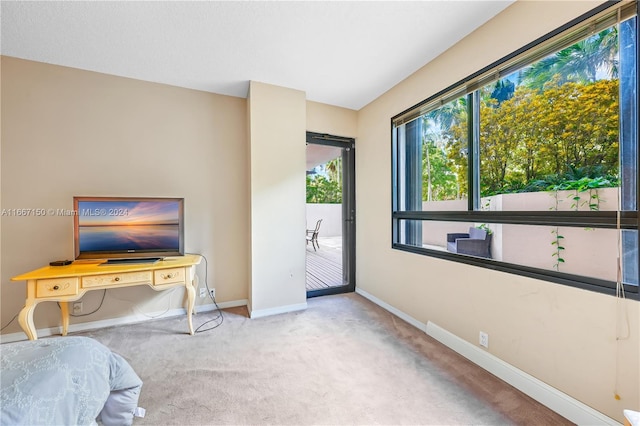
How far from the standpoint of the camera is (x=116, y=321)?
2604 mm

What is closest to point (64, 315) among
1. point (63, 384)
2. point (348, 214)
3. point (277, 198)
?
point (63, 384)

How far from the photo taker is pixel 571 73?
1.53m

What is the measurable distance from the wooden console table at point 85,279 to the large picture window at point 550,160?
2560 mm

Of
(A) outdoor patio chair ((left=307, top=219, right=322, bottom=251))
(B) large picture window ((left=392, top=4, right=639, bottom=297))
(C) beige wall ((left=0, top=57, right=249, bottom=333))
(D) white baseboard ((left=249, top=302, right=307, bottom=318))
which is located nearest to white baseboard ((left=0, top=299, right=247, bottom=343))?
(C) beige wall ((left=0, top=57, right=249, bottom=333))

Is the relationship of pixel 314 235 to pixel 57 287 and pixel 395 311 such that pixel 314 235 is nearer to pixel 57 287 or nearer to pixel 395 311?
pixel 395 311

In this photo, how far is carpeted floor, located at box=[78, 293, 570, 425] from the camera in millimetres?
1470

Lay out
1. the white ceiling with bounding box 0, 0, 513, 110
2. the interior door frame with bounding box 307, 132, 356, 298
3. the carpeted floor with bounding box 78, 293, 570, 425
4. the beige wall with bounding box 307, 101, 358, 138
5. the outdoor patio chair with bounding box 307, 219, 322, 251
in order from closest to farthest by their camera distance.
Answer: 1. the carpeted floor with bounding box 78, 293, 570, 425
2. the white ceiling with bounding box 0, 0, 513, 110
3. the beige wall with bounding box 307, 101, 358, 138
4. the interior door frame with bounding box 307, 132, 356, 298
5. the outdoor patio chair with bounding box 307, 219, 322, 251

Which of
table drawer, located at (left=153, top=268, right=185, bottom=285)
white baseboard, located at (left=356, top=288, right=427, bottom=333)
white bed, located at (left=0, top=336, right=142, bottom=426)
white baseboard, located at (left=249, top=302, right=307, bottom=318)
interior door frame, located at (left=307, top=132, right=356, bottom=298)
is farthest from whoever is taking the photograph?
interior door frame, located at (left=307, top=132, right=356, bottom=298)

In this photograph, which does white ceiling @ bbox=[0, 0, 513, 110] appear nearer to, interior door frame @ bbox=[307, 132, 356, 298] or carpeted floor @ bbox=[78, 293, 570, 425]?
interior door frame @ bbox=[307, 132, 356, 298]

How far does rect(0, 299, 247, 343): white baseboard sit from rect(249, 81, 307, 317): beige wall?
0.52m

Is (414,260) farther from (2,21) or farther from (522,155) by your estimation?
(2,21)

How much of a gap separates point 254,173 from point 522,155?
8.04 feet

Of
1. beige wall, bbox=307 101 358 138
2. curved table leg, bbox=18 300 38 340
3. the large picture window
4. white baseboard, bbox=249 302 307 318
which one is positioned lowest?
white baseboard, bbox=249 302 307 318

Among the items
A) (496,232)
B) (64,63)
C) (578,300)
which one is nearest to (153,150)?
(64,63)
